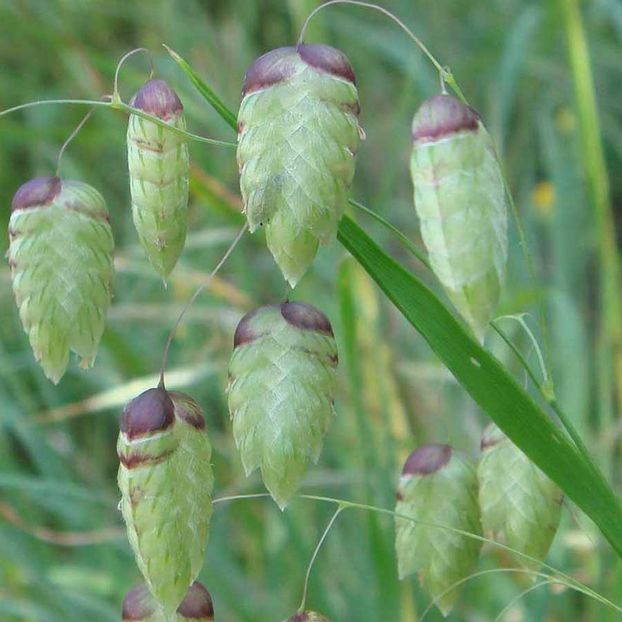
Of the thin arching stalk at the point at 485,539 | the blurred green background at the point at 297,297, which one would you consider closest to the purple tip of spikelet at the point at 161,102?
the thin arching stalk at the point at 485,539

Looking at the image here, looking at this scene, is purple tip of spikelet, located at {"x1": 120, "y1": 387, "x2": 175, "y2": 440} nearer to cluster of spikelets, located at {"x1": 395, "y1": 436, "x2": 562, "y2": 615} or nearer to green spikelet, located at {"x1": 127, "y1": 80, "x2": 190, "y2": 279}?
green spikelet, located at {"x1": 127, "y1": 80, "x2": 190, "y2": 279}

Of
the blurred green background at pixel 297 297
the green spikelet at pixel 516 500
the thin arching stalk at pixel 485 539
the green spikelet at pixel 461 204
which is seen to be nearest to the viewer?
the green spikelet at pixel 461 204

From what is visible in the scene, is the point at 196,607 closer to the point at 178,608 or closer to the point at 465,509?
the point at 178,608

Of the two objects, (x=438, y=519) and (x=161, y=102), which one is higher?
(x=161, y=102)

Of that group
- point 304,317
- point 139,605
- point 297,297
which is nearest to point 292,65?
point 304,317

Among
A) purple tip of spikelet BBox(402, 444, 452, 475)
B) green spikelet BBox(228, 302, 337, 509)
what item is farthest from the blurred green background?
green spikelet BBox(228, 302, 337, 509)

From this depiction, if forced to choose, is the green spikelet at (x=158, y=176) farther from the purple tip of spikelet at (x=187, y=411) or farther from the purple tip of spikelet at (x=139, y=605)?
the purple tip of spikelet at (x=139, y=605)

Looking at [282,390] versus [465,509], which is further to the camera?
[465,509]
